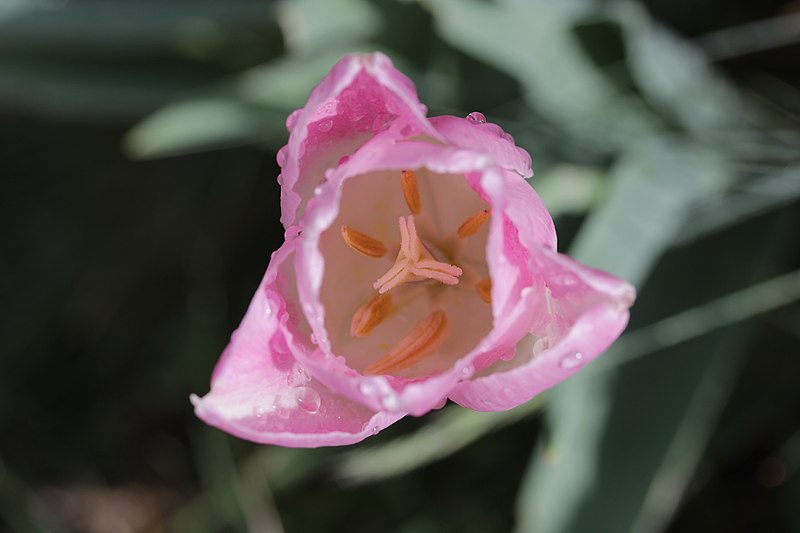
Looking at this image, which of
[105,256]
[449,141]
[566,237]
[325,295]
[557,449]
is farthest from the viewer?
[105,256]

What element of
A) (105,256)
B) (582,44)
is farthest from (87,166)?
(582,44)

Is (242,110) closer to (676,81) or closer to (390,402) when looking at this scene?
(676,81)

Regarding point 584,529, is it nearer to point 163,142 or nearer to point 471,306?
point 471,306

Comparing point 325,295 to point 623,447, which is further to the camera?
point 623,447

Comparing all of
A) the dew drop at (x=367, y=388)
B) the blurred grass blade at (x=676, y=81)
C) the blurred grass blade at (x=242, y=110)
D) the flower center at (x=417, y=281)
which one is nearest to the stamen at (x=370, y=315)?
the flower center at (x=417, y=281)

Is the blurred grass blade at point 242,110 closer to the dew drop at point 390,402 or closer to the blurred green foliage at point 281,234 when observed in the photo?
the blurred green foliage at point 281,234
